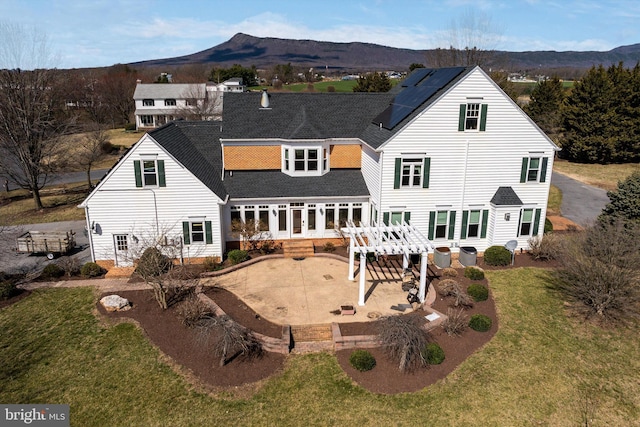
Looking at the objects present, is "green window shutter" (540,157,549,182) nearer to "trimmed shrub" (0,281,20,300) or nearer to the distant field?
the distant field

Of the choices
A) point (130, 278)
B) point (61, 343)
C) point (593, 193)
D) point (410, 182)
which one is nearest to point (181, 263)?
point (130, 278)

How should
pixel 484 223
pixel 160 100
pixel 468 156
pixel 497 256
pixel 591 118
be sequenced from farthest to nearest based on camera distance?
pixel 160 100
pixel 591 118
pixel 484 223
pixel 468 156
pixel 497 256

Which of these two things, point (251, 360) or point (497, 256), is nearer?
point (251, 360)

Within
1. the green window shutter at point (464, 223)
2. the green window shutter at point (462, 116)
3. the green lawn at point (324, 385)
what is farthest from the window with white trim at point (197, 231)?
the green window shutter at point (462, 116)

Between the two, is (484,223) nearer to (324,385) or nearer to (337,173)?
(337,173)

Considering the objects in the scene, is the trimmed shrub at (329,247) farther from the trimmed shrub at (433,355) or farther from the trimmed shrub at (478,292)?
the trimmed shrub at (433,355)

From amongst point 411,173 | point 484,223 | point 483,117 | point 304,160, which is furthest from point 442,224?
point 304,160

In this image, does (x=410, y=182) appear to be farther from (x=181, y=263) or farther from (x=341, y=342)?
(x=181, y=263)

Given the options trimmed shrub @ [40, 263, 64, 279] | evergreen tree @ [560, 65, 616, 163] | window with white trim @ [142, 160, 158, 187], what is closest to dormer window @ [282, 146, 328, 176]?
window with white trim @ [142, 160, 158, 187]
